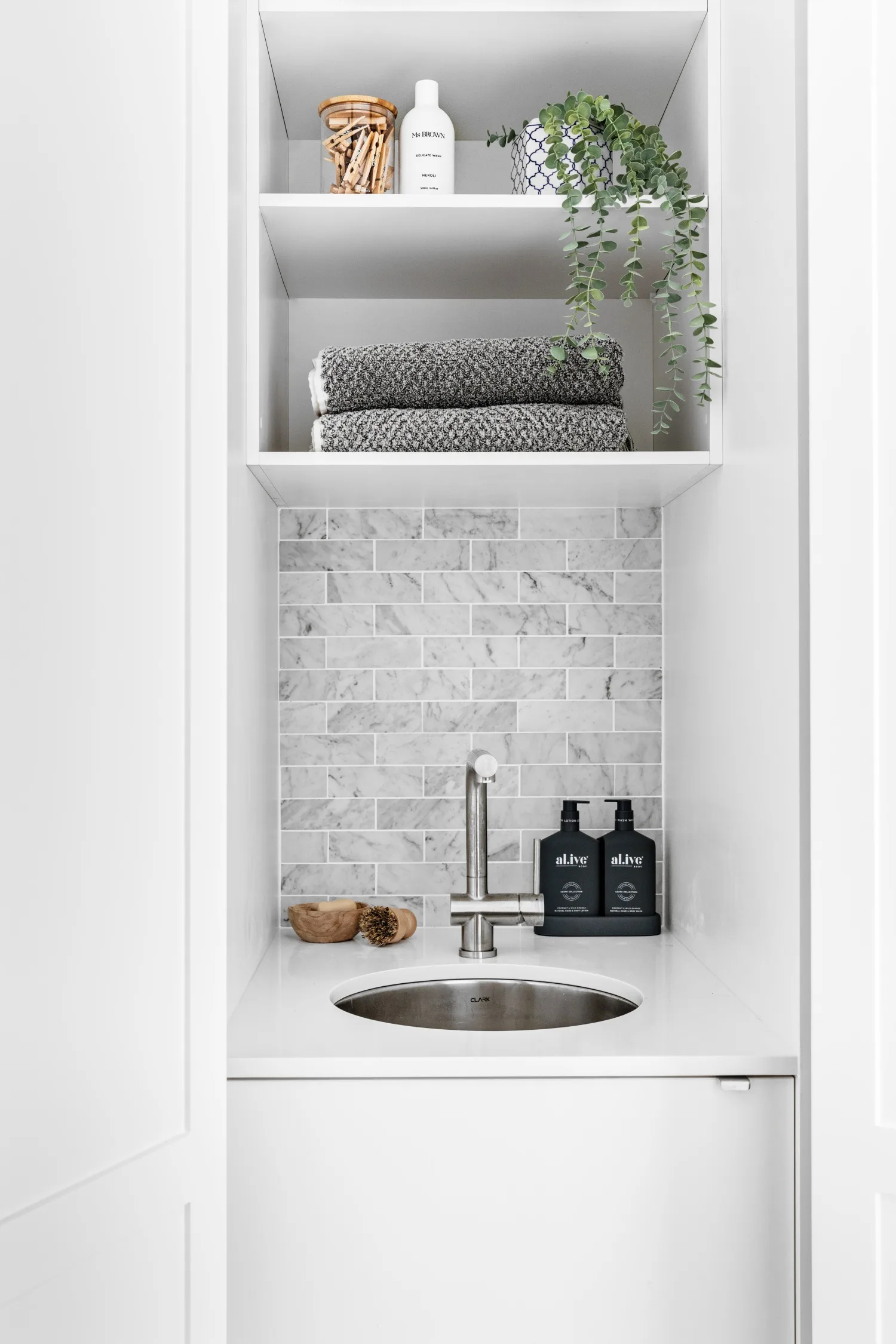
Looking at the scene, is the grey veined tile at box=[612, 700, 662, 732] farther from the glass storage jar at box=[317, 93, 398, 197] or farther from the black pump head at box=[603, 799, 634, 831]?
the glass storage jar at box=[317, 93, 398, 197]

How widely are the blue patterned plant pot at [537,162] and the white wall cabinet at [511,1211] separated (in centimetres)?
114

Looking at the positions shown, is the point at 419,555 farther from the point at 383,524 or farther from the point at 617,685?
the point at 617,685

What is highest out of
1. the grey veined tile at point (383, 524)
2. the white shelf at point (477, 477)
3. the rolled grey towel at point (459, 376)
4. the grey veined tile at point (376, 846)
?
the rolled grey towel at point (459, 376)

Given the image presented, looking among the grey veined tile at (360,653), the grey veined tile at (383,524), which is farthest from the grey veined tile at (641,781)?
the grey veined tile at (383,524)

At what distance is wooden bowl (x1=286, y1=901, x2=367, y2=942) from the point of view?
4.99 ft

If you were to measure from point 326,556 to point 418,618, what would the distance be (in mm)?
184

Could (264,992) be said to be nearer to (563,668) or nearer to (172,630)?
(172,630)

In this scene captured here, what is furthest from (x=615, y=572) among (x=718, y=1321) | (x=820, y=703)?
(x=718, y=1321)

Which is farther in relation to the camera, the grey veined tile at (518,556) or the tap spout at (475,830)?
the grey veined tile at (518,556)


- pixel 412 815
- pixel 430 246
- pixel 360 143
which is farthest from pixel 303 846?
pixel 360 143

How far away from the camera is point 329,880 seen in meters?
1.68

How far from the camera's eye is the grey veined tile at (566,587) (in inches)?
66.7

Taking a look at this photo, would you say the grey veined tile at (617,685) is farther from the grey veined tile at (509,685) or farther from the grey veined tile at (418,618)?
the grey veined tile at (418,618)

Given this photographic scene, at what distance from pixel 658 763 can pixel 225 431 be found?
3.17 feet
